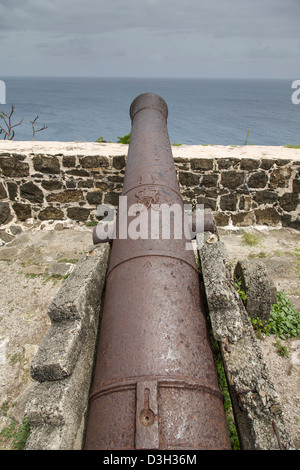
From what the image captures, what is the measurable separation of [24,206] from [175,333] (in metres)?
4.91

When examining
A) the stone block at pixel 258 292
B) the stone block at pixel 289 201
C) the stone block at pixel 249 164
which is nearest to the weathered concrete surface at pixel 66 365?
the stone block at pixel 258 292

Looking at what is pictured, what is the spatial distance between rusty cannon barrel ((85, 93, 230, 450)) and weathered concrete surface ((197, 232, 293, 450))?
0.32 m

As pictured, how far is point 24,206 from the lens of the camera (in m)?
6.04

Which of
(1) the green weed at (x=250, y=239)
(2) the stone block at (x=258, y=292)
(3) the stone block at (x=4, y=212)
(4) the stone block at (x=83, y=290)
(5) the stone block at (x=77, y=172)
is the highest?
(5) the stone block at (x=77, y=172)

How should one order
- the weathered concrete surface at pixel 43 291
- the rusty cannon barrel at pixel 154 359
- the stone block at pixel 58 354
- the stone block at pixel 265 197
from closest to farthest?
the rusty cannon barrel at pixel 154 359 < the stone block at pixel 58 354 < the weathered concrete surface at pixel 43 291 < the stone block at pixel 265 197

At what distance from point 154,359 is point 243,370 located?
80cm

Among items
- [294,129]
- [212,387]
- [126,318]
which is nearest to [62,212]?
[126,318]

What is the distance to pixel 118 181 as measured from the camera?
19.3ft

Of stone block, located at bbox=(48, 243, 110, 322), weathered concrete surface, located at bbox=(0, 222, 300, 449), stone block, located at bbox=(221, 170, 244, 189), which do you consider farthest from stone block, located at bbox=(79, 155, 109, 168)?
stone block, located at bbox=(48, 243, 110, 322)

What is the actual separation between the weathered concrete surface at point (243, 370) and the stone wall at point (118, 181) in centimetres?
325

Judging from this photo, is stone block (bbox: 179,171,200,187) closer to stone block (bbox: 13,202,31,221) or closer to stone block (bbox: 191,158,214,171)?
stone block (bbox: 191,158,214,171)

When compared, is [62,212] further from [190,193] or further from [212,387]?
[212,387]

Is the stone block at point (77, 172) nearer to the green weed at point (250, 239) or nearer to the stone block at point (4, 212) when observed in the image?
the stone block at point (4, 212)

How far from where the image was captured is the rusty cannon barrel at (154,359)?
1.59m
